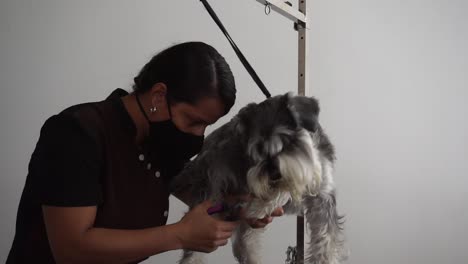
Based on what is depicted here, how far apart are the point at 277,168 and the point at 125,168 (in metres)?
0.51

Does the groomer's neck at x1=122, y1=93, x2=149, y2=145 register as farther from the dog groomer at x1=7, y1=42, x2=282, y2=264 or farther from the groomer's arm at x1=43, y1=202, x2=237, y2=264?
the groomer's arm at x1=43, y1=202, x2=237, y2=264

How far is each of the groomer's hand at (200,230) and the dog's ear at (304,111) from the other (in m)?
0.37

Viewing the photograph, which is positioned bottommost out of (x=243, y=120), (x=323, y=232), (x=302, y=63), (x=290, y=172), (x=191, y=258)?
(x=191, y=258)

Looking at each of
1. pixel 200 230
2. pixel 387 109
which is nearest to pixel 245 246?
pixel 200 230

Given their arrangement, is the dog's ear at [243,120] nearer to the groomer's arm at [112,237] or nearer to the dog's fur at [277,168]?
the dog's fur at [277,168]

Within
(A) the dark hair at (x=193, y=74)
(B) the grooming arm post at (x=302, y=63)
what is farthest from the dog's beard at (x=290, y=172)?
(B) the grooming arm post at (x=302, y=63)

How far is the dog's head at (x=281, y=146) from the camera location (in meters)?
1.08

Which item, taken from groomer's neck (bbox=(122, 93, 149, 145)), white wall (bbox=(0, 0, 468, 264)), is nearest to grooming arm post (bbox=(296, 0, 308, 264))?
groomer's neck (bbox=(122, 93, 149, 145))

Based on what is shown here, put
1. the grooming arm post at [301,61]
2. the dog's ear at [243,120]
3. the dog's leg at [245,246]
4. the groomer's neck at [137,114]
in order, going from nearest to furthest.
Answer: the dog's ear at [243,120]
the groomer's neck at [137,114]
the grooming arm post at [301,61]
the dog's leg at [245,246]

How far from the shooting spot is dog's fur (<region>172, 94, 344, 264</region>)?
110cm

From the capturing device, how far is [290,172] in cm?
106

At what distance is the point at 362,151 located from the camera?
103 inches

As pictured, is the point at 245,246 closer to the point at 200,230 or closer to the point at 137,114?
the point at 200,230

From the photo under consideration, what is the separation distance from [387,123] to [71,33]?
194cm
